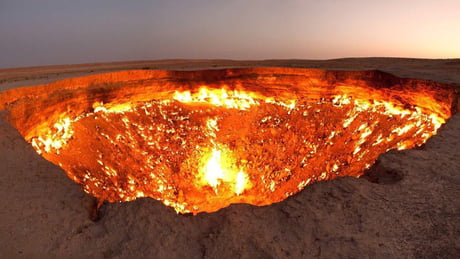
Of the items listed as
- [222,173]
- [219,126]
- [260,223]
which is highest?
[260,223]

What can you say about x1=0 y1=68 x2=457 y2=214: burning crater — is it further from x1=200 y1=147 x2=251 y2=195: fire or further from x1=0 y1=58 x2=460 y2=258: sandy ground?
x1=0 y1=58 x2=460 y2=258: sandy ground

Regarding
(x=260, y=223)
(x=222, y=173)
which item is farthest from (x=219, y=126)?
(x=260, y=223)

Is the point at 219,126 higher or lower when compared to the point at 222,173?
higher

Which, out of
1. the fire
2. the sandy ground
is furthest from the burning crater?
the sandy ground

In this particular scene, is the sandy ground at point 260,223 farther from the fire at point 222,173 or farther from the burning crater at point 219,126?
the fire at point 222,173

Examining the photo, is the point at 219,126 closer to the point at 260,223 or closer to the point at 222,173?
the point at 222,173

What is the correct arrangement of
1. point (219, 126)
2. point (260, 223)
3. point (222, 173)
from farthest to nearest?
point (219, 126), point (222, 173), point (260, 223)
